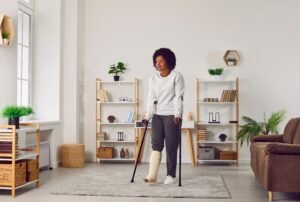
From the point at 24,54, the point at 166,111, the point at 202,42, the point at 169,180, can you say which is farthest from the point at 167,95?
the point at 24,54

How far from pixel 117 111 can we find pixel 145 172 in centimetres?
179

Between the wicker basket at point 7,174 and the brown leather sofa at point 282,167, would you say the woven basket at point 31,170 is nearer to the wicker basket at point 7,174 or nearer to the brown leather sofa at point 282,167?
the wicker basket at point 7,174

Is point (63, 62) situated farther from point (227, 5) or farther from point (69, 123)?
point (227, 5)

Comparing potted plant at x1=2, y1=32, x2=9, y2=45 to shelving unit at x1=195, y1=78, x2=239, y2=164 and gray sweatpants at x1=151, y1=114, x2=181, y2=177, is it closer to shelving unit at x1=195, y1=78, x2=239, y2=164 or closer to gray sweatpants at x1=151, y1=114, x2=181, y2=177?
gray sweatpants at x1=151, y1=114, x2=181, y2=177

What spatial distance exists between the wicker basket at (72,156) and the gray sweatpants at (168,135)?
2077 mm

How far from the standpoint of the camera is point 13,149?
14.1ft

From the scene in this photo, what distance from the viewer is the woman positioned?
493 centimetres

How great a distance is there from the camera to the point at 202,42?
7359 millimetres

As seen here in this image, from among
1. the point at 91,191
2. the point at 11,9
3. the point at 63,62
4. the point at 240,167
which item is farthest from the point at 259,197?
the point at 63,62

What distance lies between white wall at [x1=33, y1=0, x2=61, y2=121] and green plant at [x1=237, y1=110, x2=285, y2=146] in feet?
10.3

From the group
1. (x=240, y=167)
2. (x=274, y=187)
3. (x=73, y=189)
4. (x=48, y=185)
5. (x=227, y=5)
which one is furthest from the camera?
(x=227, y=5)

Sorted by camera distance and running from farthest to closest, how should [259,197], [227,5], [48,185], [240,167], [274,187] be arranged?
[227,5] < [240,167] < [48,185] < [259,197] < [274,187]

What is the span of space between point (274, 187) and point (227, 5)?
425cm

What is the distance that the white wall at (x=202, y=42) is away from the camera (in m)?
7.19
